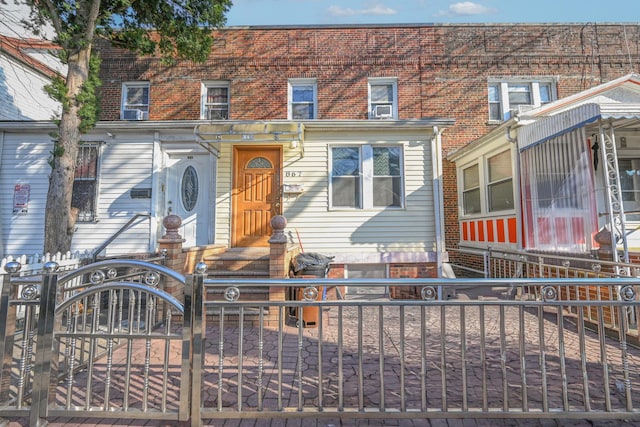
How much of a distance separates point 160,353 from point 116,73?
9.95 m

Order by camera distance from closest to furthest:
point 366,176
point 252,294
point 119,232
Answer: point 252,294 < point 119,232 < point 366,176

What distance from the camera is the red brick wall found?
32.2 feet

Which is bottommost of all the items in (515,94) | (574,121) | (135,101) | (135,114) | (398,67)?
(574,121)

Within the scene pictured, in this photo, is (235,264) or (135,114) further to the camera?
(135,114)

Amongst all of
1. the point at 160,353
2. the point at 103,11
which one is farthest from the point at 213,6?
the point at 160,353

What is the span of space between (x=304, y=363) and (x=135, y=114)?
9.86 m

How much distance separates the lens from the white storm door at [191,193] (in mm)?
7520

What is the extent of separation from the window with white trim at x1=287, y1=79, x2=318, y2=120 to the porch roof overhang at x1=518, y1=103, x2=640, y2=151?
5.72m

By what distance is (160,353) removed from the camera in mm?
3766

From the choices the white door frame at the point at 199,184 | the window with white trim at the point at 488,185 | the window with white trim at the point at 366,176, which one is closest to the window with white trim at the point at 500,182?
the window with white trim at the point at 488,185

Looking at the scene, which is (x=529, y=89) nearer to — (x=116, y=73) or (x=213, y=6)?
(x=213, y=6)

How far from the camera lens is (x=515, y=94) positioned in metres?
10.1

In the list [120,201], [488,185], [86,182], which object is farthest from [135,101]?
[488,185]

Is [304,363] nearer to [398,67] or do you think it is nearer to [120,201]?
[120,201]
